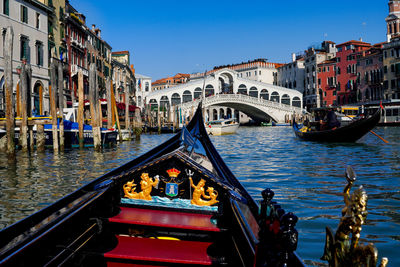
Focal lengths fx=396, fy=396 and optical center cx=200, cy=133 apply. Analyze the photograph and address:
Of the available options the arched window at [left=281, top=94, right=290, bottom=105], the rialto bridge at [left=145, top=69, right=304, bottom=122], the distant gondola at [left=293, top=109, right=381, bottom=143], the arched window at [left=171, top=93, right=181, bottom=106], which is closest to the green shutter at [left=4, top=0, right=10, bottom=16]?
the distant gondola at [left=293, top=109, right=381, bottom=143]

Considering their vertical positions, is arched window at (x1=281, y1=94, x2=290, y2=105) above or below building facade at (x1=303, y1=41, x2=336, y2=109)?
below

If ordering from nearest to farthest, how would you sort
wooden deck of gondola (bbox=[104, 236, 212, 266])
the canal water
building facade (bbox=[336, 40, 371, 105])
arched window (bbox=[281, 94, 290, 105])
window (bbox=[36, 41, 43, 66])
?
wooden deck of gondola (bbox=[104, 236, 212, 266]) → the canal water → window (bbox=[36, 41, 43, 66]) → building facade (bbox=[336, 40, 371, 105]) → arched window (bbox=[281, 94, 290, 105])

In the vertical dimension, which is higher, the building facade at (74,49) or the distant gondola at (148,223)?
the building facade at (74,49)

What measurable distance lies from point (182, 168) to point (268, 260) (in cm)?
93

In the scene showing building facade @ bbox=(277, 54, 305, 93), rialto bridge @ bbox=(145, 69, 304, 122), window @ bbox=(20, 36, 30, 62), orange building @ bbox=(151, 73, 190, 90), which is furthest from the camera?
orange building @ bbox=(151, 73, 190, 90)

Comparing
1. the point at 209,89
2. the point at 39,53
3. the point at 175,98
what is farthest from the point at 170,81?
the point at 39,53

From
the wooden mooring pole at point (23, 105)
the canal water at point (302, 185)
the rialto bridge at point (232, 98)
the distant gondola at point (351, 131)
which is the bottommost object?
the canal water at point (302, 185)

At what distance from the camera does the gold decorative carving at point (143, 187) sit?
1.94m

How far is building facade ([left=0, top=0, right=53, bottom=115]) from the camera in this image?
34.9 feet

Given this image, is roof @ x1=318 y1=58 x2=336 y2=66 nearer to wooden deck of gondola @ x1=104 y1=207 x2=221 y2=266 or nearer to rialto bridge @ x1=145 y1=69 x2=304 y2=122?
rialto bridge @ x1=145 y1=69 x2=304 y2=122

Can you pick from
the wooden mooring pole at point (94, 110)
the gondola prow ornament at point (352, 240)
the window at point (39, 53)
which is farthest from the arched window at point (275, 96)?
the gondola prow ornament at point (352, 240)

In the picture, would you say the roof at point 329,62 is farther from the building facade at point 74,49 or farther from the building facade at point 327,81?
the building facade at point 74,49

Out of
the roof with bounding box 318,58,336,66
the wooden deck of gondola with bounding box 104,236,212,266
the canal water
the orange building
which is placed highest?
the orange building

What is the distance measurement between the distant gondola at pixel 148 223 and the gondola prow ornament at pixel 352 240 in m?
0.19
